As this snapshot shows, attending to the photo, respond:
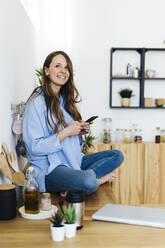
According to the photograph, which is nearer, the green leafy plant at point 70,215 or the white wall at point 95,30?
the green leafy plant at point 70,215

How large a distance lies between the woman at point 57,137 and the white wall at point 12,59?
0.17 meters

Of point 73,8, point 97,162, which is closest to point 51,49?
point 73,8

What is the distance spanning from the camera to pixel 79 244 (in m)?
1.45

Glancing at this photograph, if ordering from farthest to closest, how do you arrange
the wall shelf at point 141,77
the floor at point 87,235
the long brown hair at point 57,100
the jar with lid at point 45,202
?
the wall shelf at point 141,77 < the long brown hair at point 57,100 < the jar with lid at point 45,202 < the floor at point 87,235

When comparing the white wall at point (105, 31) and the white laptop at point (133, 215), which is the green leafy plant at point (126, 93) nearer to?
the white wall at point (105, 31)

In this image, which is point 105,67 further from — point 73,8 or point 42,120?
point 42,120

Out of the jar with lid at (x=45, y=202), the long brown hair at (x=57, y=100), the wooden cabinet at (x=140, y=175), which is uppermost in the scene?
the long brown hair at (x=57, y=100)

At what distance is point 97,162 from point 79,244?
4.08ft

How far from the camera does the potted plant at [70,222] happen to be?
59.5 inches

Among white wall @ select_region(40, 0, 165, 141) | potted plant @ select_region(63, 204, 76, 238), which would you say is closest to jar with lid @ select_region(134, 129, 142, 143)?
white wall @ select_region(40, 0, 165, 141)

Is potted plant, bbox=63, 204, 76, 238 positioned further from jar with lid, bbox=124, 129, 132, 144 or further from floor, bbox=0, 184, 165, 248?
jar with lid, bbox=124, 129, 132, 144

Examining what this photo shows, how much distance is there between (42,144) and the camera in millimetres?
2287

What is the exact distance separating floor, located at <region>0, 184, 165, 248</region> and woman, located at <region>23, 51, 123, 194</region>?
0.52m

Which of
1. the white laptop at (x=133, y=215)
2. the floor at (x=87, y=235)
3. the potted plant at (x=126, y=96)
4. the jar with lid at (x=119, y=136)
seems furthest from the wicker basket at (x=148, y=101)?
the floor at (x=87, y=235)
